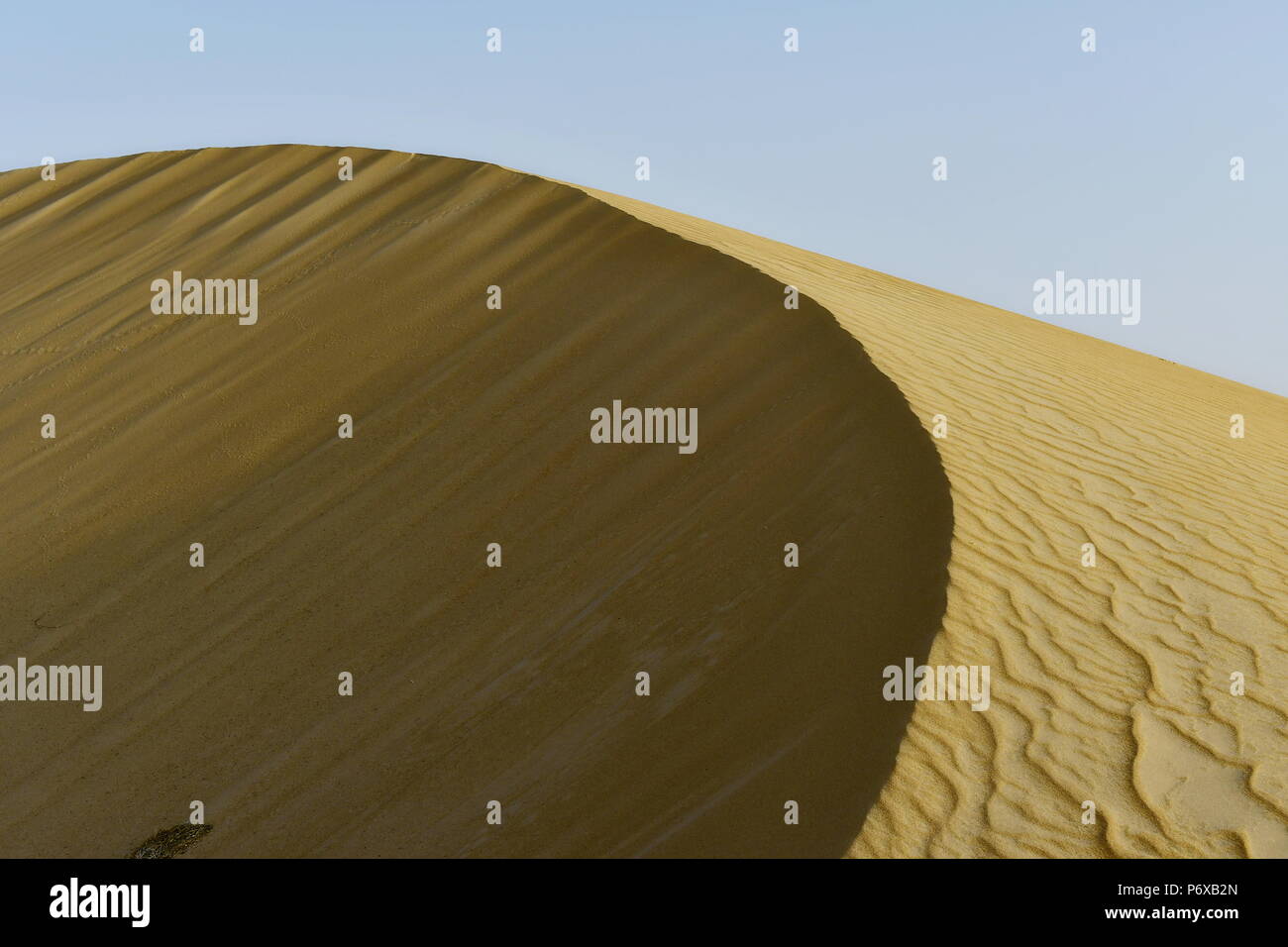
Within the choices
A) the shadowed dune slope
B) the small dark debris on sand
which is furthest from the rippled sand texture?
the small dark debris on sand

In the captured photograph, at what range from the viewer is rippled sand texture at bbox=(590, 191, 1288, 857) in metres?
3.79

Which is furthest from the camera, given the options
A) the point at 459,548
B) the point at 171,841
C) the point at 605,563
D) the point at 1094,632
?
the point at 459,548

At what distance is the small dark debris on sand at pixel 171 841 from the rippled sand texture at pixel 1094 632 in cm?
339

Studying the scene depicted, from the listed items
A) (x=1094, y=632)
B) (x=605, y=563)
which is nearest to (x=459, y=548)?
(x=605, y=563)

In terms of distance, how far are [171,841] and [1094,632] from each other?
4.26m

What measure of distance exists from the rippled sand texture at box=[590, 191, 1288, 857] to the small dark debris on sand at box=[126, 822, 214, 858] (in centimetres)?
339

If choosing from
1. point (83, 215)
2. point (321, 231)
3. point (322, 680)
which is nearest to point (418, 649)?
point (322, 680)

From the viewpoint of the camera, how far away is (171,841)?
557 cm

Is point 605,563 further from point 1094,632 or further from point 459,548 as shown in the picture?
point 1094,632

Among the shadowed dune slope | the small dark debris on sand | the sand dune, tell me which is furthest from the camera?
the small dark debris on sand

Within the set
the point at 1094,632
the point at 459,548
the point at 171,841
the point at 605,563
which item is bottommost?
the point at 171,841

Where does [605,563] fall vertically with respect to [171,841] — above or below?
above

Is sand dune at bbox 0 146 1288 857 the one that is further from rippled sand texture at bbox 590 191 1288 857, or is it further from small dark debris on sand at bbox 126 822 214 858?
small dark debris on sand at bbox 126 822 214 858

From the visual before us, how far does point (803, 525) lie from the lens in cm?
589
